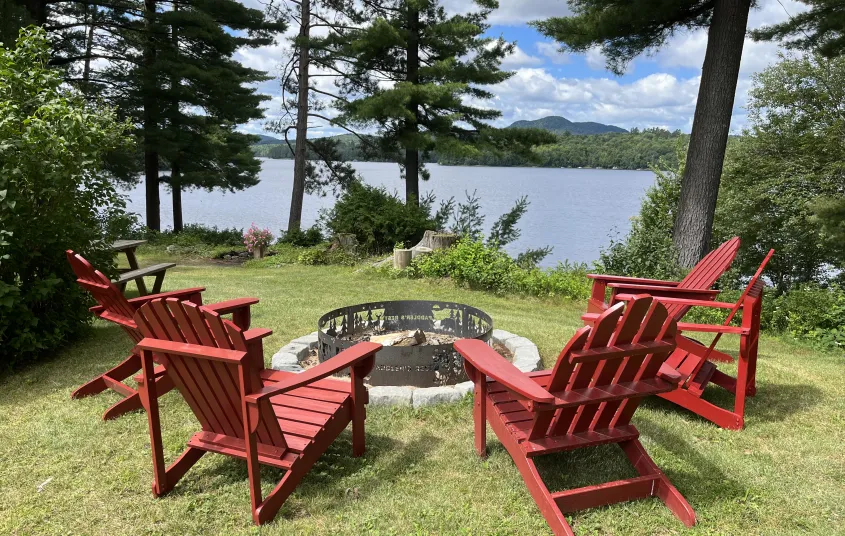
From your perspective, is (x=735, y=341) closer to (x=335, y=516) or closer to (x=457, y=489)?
(x=457, y=489)

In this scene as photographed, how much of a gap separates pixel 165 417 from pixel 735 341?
5.41 metres

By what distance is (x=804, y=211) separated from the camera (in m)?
11.7

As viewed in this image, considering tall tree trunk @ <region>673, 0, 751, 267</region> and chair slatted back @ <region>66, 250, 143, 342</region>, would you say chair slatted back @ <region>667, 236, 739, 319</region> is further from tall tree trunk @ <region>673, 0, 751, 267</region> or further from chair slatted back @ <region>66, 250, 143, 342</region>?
tall tree trunk @ <region>673, 0, 751, 267</region>

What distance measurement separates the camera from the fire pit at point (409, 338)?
3.45m

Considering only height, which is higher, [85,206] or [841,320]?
[85,206]

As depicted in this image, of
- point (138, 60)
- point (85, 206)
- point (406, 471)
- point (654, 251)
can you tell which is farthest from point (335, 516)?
point (138, 60)

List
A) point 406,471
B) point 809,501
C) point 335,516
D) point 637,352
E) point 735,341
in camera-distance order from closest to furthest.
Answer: point 637,352, point 335,516, point 809,501, point 406,471, point 735,341

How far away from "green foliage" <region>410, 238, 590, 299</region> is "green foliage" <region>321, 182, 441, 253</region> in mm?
2385

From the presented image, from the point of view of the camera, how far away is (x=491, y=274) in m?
7.64

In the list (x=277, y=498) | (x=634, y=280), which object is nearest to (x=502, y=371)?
(x=277, y=498)

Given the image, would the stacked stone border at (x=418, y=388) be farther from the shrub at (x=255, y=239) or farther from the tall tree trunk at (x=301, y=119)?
the tall tree trunk at (x=301, y=119)

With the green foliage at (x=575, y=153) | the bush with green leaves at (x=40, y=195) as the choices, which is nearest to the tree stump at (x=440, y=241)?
the green foliage at (x=575, y=153)

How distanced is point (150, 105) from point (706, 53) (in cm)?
1303

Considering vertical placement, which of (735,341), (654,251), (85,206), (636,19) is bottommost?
(735,341)
